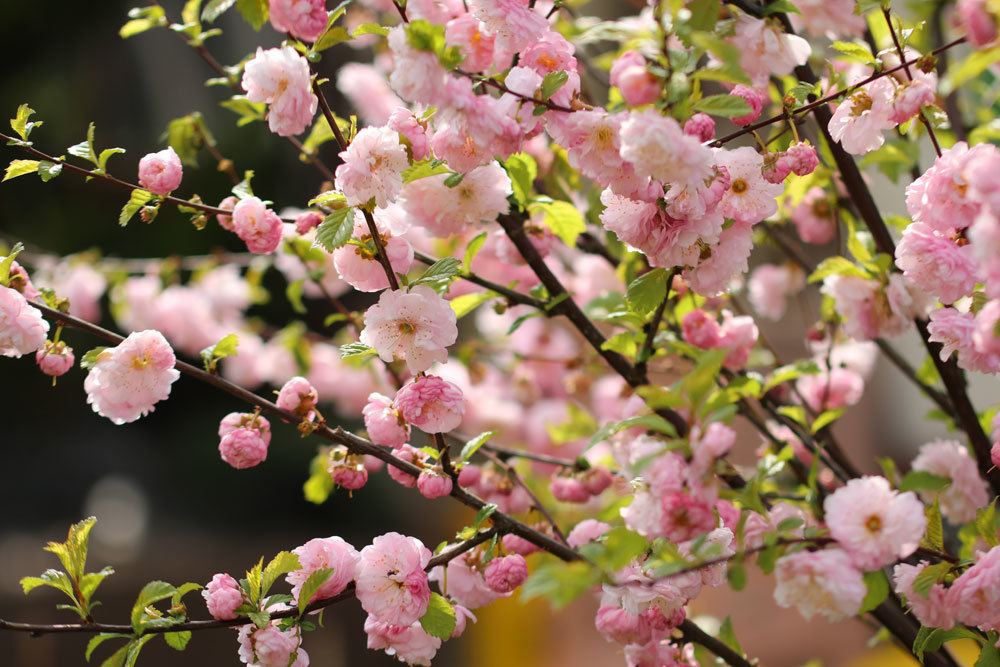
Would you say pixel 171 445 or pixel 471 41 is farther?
pixel 171 445

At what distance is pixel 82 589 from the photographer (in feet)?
2.42

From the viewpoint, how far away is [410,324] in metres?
0.71

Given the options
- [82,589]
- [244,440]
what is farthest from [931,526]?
[82,589]

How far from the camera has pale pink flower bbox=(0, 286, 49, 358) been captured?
725 mm

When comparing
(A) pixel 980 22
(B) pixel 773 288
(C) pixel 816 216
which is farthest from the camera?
(B) pixel 773 288

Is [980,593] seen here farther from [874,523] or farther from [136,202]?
[136,202]

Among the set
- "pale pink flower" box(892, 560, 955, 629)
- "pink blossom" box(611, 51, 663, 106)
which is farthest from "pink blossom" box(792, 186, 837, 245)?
"pink blossom" box(611, 51, 663, 106)

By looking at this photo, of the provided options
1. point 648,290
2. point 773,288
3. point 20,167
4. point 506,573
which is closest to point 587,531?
point 506,573

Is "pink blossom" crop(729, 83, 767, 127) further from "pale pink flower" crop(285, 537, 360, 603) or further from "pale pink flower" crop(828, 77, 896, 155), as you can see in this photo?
"pale pink flower" crop(285, 537, 360, 603)

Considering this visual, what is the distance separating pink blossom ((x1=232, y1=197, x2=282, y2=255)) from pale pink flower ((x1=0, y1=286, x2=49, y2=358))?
0.16m

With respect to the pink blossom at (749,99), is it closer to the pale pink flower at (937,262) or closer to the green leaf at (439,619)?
the pale pink flower at (937,262)

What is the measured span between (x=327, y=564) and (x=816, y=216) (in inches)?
29.2

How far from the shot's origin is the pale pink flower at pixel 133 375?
0.75 metres

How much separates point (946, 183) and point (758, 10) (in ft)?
0.58
